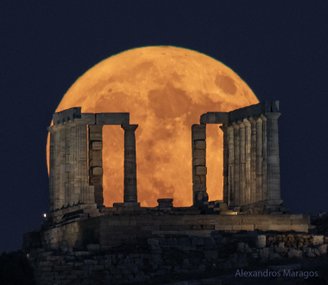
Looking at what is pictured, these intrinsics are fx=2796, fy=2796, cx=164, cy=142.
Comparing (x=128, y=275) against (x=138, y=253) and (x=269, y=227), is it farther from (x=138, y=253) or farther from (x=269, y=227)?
(x=269, y=227)

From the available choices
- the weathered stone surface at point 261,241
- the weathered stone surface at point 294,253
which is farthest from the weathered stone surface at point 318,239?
the weathered stone surface at point 261,241

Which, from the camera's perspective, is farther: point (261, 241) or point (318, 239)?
point (318, 239)

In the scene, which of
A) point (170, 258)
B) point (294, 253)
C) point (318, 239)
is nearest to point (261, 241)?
point (294, 253)

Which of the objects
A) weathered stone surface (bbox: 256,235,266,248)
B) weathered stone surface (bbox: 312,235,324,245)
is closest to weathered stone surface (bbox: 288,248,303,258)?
weathered stone surface (bbox: 256,235,266,248)

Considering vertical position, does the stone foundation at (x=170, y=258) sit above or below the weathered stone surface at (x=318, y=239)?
below

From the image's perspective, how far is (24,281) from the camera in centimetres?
18688

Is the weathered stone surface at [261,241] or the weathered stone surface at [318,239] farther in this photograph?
the weathered stone surface at [318,239]

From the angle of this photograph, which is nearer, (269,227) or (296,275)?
(296,275)

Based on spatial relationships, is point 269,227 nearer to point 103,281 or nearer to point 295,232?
point 295,232

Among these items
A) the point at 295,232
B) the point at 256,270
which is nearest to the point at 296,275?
the point at 256,270

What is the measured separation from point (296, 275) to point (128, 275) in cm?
→ 1201

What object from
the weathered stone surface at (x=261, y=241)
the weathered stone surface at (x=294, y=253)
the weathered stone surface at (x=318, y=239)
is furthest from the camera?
the weathered stone surface at (x=318, y=239)

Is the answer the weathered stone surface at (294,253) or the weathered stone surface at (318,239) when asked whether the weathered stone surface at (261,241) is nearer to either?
the weathered stone surface at (294,253)

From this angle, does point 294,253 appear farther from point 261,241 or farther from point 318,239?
point 318,239
